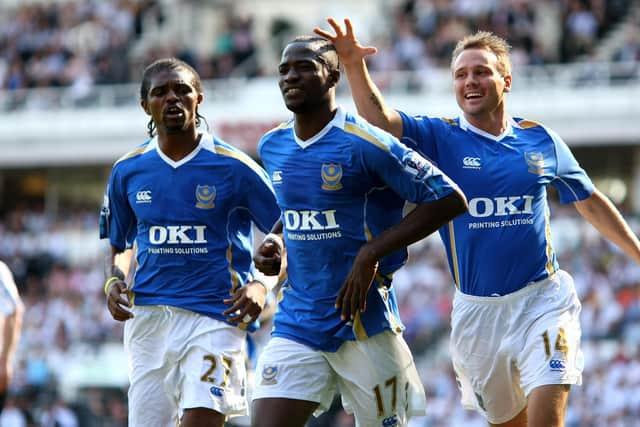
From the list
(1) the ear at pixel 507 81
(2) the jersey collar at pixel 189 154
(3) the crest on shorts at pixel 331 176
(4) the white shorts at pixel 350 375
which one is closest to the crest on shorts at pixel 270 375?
(4) the white shorts at pixel 350 375

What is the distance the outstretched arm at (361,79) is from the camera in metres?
6.58

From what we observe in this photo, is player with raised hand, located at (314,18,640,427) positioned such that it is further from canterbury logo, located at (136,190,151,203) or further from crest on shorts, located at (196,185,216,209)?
canterbury logo, located at (136,190,151,203)

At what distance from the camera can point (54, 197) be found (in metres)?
30.5

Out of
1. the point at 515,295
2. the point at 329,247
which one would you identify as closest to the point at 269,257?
the point at 329,247

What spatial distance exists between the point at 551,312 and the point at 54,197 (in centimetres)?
2482

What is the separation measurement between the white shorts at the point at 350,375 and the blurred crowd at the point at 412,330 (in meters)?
9.12

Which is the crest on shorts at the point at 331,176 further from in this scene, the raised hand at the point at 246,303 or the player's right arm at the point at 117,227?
the player's right arm at the point at 117,227

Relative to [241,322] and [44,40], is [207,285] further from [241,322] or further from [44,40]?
[44,40]

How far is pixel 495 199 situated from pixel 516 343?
2.58ft

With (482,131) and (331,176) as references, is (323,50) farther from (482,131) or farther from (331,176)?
(482,131)

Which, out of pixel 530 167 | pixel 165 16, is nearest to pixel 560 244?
pixel 530 167

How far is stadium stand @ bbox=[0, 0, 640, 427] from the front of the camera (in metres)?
17.5

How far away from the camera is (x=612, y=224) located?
7324 mm

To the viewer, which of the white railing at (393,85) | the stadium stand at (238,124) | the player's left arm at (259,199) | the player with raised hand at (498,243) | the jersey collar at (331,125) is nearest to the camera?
the jersey collar at (331,125)
